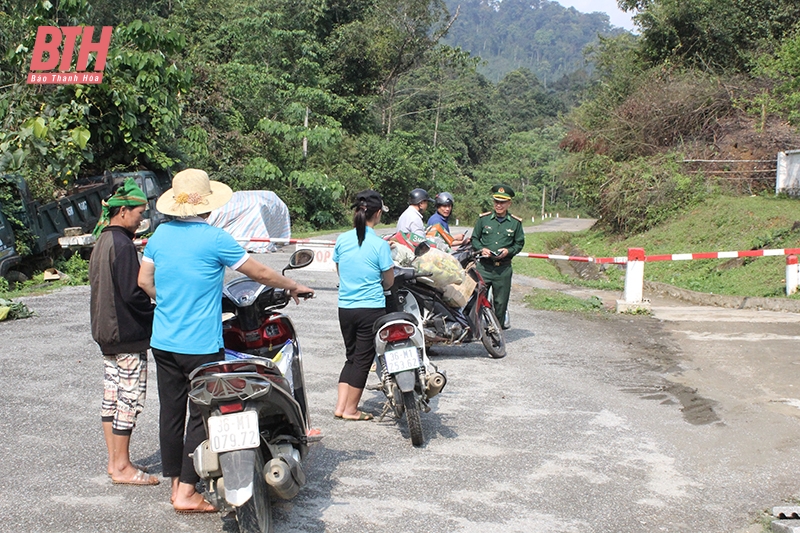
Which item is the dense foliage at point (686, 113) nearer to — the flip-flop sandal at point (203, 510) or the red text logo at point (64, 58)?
the red text logo at point (64, 58)

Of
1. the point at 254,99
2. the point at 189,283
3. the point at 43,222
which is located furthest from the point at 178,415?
the point at 254,99

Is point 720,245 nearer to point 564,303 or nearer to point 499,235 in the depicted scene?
point 564,303

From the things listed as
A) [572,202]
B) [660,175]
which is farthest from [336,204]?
[572,202]

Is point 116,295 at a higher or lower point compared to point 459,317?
higher

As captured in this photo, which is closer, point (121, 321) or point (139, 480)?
point (121, 321)

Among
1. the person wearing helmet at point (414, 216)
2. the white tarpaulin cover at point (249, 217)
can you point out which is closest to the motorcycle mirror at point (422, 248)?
the person wearing helmet at point (414, 216)

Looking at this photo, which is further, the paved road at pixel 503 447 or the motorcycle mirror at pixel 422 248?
the motorcycle mirror at pixel 422 248

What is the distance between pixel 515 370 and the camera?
8.12m

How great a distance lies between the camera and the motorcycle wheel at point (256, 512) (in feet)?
12.6

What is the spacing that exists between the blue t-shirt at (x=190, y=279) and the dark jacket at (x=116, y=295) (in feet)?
1.33

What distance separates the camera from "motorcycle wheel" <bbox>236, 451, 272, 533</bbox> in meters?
3.86

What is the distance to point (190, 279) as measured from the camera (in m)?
4.26

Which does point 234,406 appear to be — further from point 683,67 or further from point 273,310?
point 683,67

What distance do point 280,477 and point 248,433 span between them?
0.31 metres
